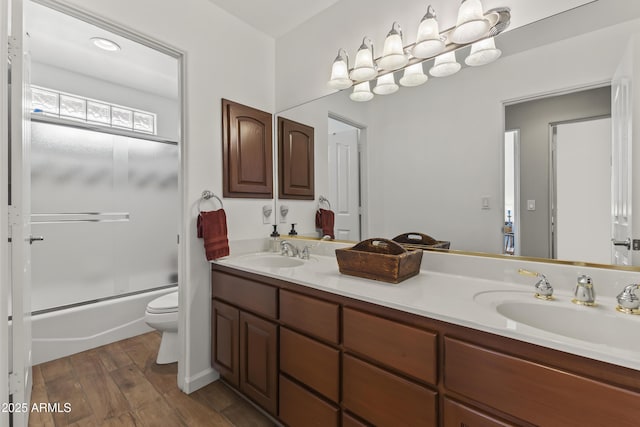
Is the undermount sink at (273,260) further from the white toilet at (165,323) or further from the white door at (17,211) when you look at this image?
the white door at (17,211)

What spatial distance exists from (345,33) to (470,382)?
6.57 ft

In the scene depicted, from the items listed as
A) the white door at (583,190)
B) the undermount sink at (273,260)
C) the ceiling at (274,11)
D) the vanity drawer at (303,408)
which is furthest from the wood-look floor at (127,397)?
the ceiling at (274,11)

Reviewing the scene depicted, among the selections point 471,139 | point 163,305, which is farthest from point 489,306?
point 163,305

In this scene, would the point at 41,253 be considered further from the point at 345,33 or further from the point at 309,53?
the point at 345,33

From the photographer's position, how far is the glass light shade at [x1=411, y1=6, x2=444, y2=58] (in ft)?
4.59

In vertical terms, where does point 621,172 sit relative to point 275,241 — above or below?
above

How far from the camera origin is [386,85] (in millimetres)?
1678

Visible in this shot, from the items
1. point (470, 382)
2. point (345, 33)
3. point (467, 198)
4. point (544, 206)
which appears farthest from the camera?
point (345, 33)

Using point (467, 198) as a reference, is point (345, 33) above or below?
above

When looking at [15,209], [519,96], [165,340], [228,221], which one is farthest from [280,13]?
[165,340]

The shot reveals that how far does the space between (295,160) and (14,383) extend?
6.32ft

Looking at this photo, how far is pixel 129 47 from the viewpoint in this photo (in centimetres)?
228

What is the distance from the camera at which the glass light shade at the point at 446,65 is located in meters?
1.43

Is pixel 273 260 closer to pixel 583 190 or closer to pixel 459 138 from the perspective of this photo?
pixel 459 138
